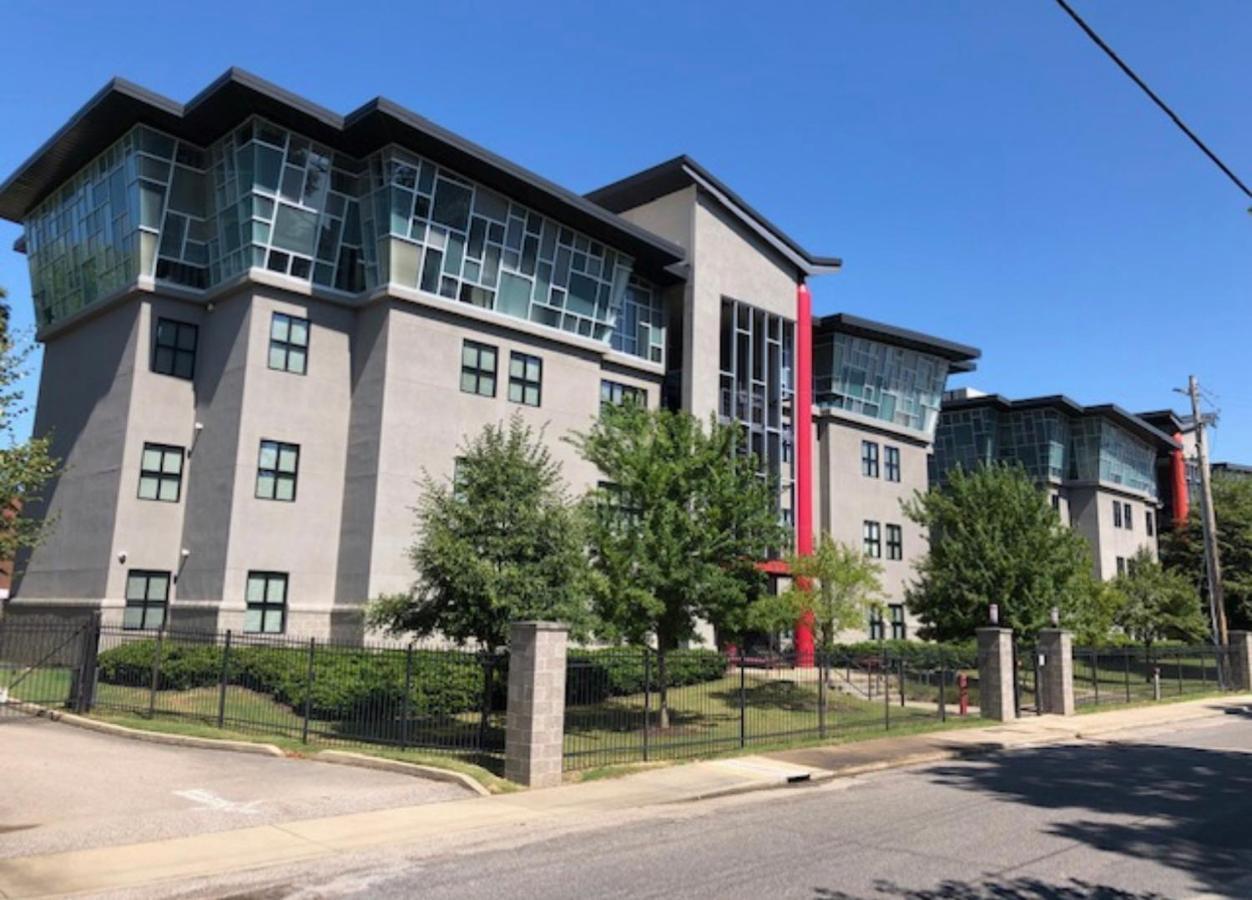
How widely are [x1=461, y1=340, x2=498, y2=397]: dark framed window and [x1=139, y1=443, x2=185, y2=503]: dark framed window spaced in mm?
8623

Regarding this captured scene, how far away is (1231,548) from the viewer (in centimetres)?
4962

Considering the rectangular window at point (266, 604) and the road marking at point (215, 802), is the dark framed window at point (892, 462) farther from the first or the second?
the road marking at point (215, 802)

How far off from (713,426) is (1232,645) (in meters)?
28.1

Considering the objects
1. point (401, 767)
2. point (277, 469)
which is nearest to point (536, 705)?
point (401, 767)

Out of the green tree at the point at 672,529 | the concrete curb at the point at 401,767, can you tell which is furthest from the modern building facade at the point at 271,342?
the concrete curb at the point at 401,767

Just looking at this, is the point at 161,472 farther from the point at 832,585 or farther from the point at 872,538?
the point at 872,538

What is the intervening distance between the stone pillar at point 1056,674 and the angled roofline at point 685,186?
66.0 feet

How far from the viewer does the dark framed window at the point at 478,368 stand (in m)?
29.7

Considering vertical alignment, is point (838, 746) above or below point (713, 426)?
below

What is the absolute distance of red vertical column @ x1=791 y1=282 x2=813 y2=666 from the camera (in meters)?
39.4

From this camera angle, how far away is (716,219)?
125 feet

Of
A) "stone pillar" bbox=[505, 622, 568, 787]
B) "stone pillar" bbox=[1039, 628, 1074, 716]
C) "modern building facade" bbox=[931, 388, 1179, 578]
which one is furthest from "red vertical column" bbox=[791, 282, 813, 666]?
"stone pillar" bbox=[505, 622, 568, 787]

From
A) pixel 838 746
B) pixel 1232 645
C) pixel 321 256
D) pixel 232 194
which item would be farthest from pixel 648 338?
pixel 1232 645

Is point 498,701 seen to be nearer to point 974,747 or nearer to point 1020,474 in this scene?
point 974,747
